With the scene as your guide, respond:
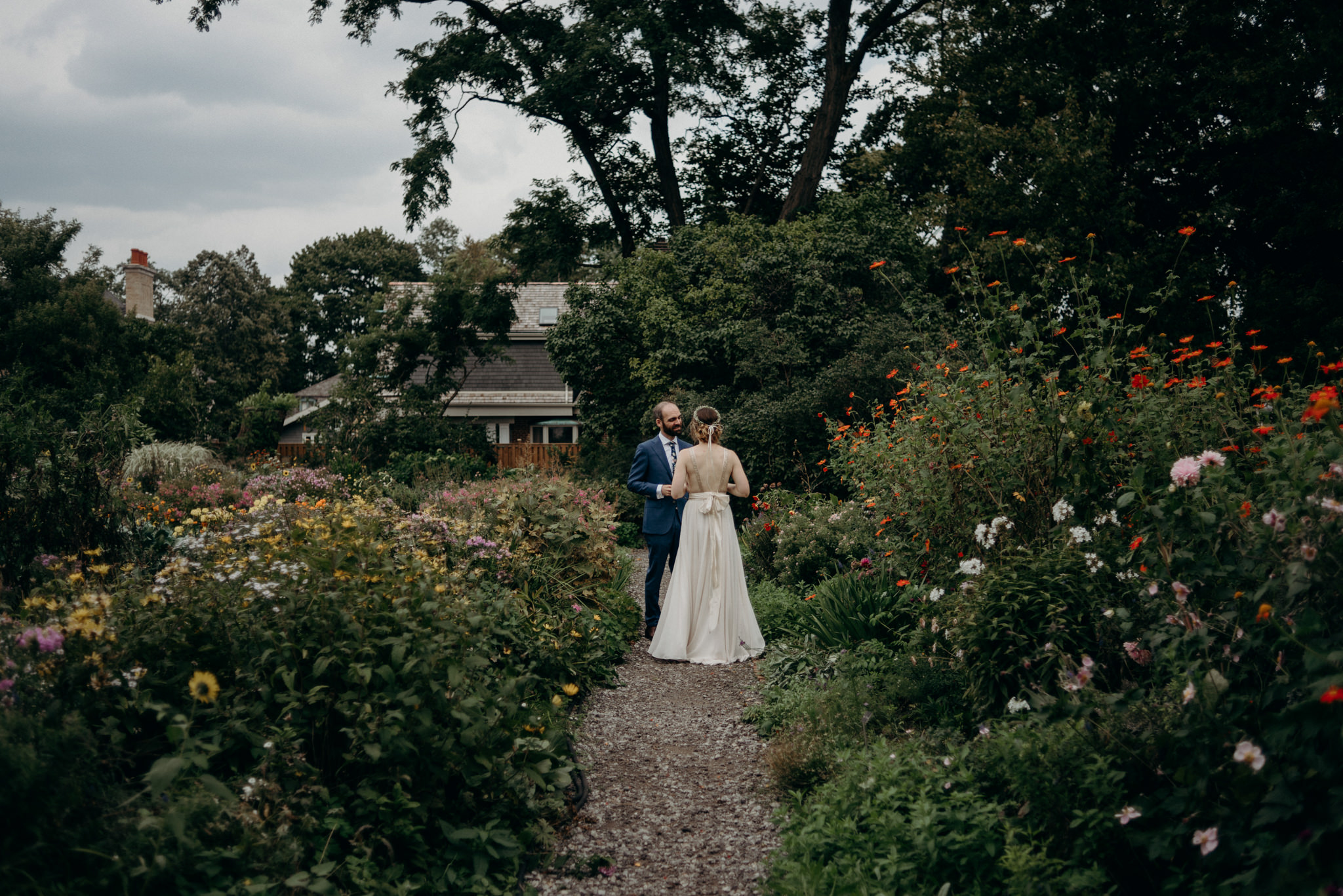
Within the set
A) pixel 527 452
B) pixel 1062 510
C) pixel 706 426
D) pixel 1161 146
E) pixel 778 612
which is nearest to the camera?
pixel 1062 510

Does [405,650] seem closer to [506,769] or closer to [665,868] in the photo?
[506,769]

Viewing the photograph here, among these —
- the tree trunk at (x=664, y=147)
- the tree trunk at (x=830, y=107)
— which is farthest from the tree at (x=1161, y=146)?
the tree trunk at (x=664, y=147)

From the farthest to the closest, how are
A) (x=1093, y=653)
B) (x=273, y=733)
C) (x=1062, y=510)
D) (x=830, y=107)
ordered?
(x=830, y=107) < (x=1062, y=510) < (x=1093, y=653) < (x=273, y=733)

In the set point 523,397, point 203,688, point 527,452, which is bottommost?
point 527,452

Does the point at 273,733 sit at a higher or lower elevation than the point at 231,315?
lower

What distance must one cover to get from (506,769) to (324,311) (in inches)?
1980

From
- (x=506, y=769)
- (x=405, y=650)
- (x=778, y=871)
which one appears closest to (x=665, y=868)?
(x=778, y=871)

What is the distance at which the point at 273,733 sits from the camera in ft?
9.68

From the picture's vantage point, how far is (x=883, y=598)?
558 cm

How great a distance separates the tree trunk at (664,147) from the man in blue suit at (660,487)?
12.9m

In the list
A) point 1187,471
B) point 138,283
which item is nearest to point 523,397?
point 138,283

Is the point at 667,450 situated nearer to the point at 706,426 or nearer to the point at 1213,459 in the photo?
the point at 706,426

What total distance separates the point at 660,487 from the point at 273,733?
164 inches

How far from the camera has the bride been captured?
259 inches
